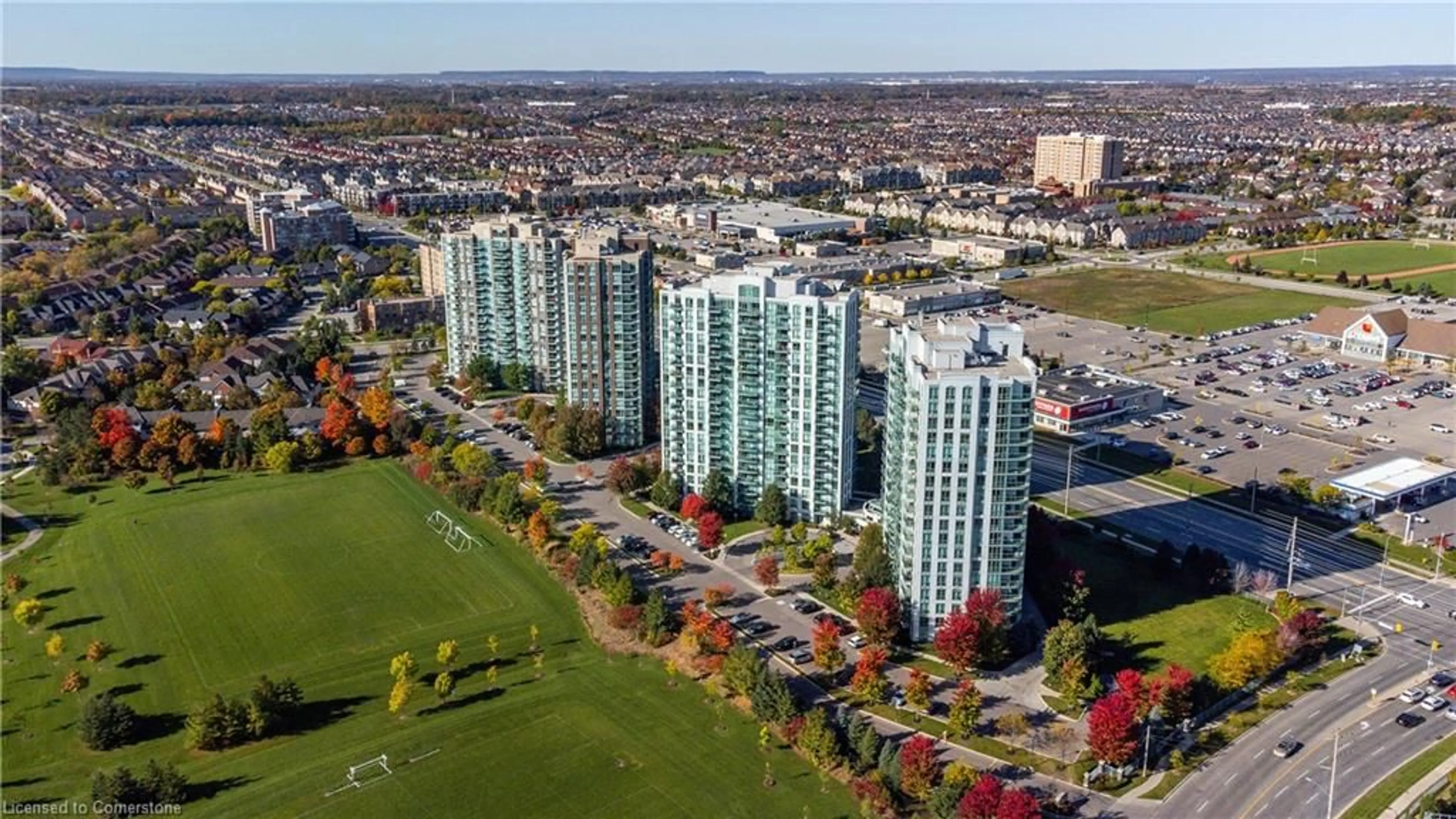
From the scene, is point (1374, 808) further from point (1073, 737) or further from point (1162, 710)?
point (1073, 737)

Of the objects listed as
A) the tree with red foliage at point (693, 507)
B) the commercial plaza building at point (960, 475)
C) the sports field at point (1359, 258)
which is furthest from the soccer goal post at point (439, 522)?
the sports field at point (1359, 258)

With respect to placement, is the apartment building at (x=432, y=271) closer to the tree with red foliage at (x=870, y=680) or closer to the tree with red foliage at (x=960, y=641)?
the tree with red foliage at (x=870, y=680)

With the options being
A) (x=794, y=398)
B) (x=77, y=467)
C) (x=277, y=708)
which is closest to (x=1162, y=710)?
(x=794, y=398)

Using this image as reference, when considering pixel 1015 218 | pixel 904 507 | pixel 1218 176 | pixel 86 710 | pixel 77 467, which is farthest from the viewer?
pixel 1218 176

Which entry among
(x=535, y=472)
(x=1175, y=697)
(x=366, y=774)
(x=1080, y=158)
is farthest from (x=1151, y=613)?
(x=1080, y=158)

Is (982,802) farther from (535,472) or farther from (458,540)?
(535,472)

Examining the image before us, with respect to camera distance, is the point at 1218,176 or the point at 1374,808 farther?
the point at 1218,176

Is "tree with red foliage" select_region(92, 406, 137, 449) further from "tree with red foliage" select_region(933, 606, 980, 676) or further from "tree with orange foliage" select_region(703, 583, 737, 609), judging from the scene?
"tree with red foliage" select_region(933, 606, 980, 676)
